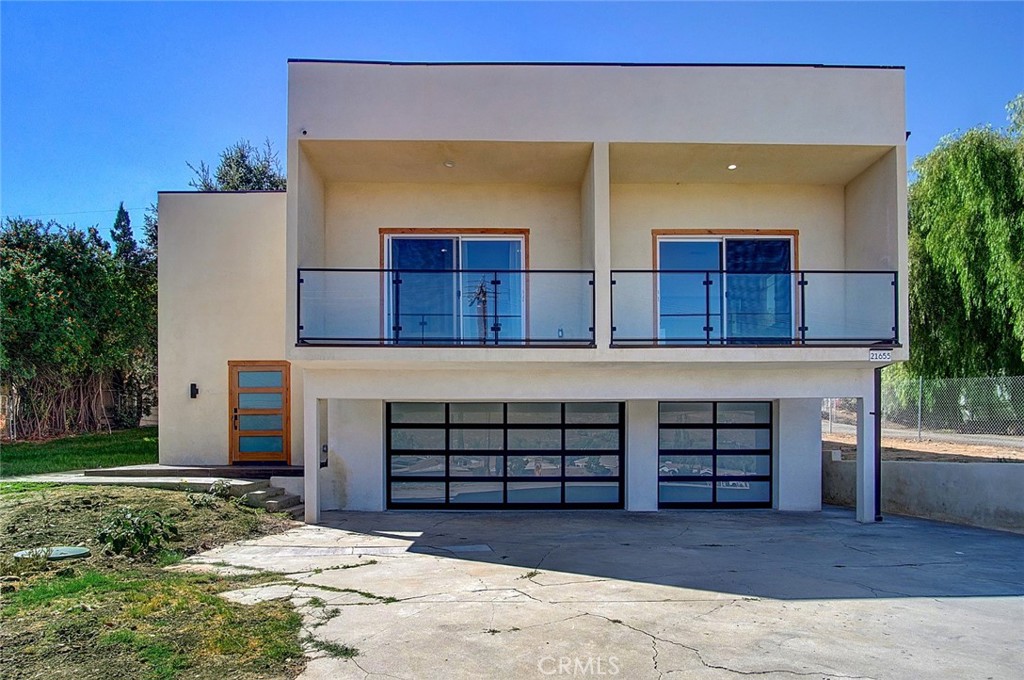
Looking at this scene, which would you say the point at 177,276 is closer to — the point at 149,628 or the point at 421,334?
the point at 421,334

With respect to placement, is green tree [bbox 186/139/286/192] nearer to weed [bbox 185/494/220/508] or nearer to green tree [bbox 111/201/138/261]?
green tree [bbox 111/201/138/261]

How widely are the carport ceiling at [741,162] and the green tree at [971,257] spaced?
901cm

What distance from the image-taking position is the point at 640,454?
1223cm

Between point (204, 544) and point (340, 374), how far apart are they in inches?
125

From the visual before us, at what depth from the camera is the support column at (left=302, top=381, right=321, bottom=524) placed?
35.2 ft

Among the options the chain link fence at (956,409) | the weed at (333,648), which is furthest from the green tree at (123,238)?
the chain link fence at (956,409)

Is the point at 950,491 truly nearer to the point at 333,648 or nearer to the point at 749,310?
the point at 749,310

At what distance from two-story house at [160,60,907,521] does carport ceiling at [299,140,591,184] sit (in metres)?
0.05

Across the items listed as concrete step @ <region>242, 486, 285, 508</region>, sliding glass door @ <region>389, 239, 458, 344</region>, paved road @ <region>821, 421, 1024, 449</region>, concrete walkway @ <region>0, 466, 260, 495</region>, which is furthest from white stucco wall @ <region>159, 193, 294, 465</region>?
paved road @ <region>821, 421, 1024, 449</region>

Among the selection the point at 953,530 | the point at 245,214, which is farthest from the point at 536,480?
the point at 245,214

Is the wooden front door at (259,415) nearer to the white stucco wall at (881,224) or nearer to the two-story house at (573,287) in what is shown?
the two-story house at (573,287)

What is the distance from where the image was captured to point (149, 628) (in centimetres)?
528

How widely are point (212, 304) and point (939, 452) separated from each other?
15972 millimetres

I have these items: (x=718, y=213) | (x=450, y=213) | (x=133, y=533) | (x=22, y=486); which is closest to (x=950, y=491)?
(x=718, y=213)
